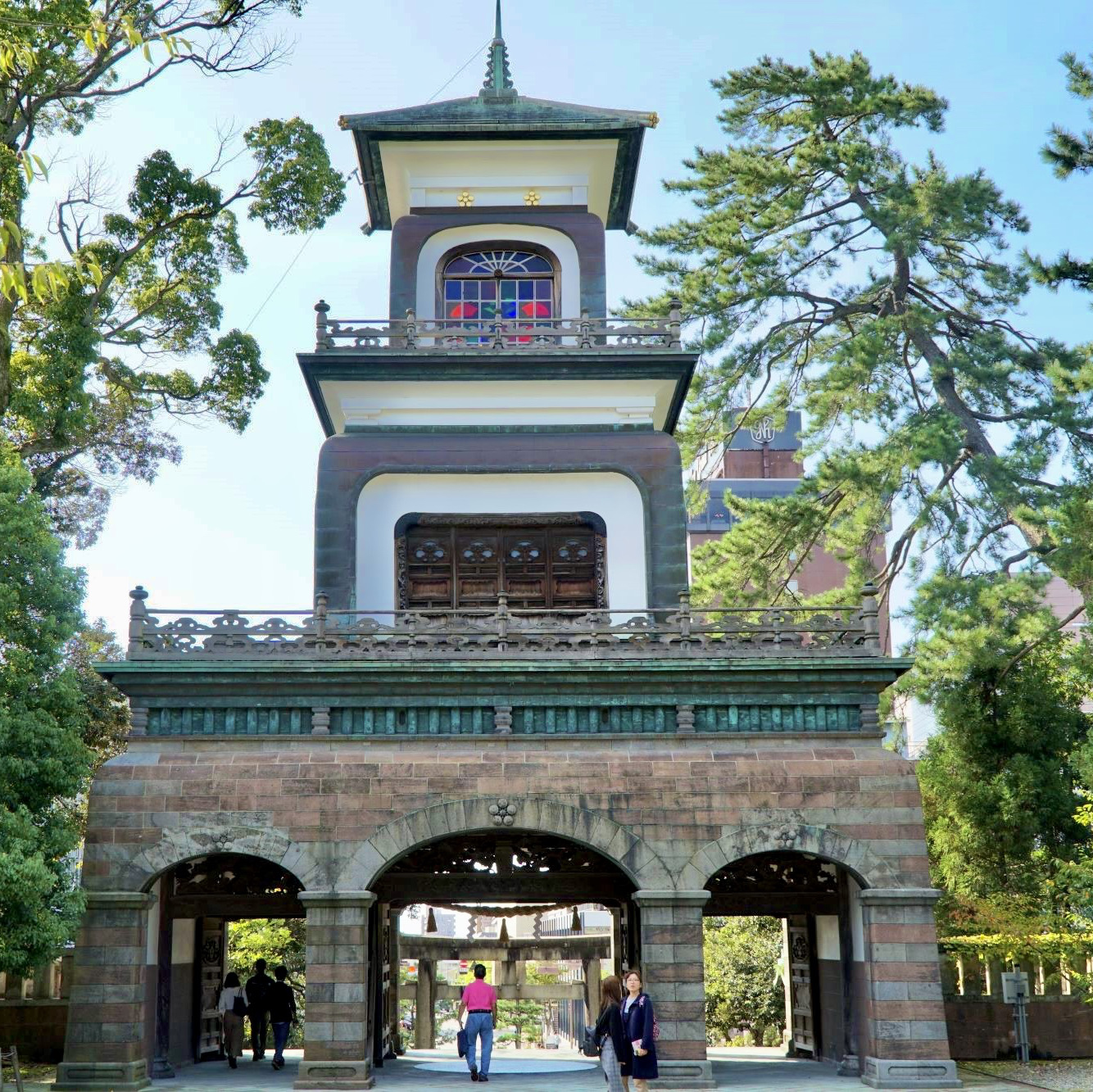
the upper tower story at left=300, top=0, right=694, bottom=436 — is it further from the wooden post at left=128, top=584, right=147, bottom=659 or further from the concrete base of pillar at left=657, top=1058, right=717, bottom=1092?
the concrete base of pillar at left=657, top=1058, right=717, bottom=1092

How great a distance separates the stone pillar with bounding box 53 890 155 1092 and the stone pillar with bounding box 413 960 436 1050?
29.1 feet

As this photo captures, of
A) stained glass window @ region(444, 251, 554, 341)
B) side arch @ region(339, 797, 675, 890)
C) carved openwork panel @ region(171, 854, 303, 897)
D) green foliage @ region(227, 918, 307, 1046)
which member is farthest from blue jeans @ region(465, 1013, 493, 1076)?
stained glass window @ region(444, 251, 554, 341)

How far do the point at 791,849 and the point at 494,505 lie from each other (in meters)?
6.84

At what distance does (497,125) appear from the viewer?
70.9 ft

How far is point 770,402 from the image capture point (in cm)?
3055

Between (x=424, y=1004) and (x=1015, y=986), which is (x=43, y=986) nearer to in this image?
(x=424, y=1004)

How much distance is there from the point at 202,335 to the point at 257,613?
1086cm

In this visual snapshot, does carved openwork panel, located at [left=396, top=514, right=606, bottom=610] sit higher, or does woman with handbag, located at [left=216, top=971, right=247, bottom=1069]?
carved openwork panel, located at [left=396, top=514, right=606, bottom=610]

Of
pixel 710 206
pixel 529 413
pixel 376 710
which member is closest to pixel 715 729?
pixel 376 710

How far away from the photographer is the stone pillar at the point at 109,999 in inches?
616

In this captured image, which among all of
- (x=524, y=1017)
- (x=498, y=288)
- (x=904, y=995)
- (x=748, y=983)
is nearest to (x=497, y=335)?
(x=498, y=288)

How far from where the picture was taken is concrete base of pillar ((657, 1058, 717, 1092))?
15648 mm

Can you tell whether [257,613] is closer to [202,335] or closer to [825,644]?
[825,644]

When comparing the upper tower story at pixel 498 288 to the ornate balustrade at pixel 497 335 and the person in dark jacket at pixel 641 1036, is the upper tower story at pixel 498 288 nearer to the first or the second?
the ornate balustrade at pixel 497 335
